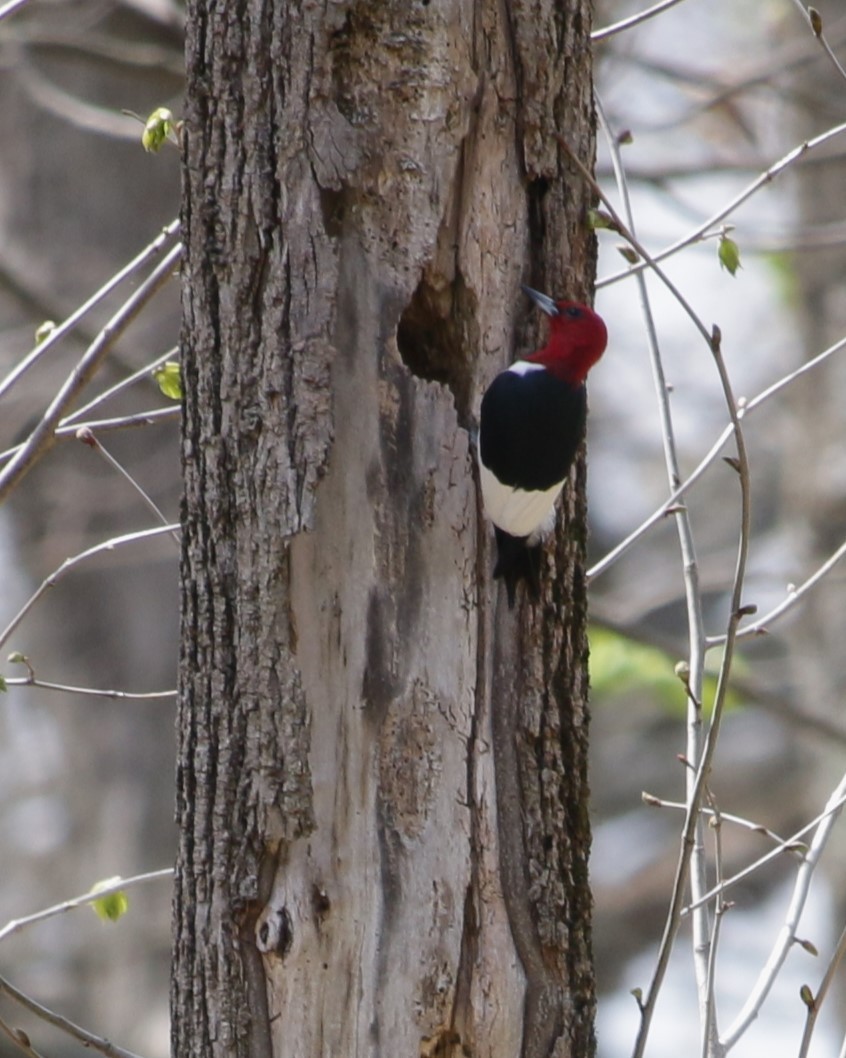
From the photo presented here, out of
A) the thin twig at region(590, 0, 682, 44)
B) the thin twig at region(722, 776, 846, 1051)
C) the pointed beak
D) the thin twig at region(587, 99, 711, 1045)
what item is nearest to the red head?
the pointed beak

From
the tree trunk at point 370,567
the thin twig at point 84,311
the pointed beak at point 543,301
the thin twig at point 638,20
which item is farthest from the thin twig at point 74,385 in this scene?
the thin twig at point 638,20

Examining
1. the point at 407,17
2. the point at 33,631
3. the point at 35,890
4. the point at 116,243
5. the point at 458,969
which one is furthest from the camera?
the point at 35,890

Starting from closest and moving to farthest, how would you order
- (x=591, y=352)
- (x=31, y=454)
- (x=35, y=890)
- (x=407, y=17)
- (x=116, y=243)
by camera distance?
(x=407, y=17) < (x=31, y=454) < (x=591, y=352) < (x=116, y=243) < (x=35, y=890)

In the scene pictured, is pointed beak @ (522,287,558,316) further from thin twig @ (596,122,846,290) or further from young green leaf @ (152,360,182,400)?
young green leaf @ (152,360,182,400)

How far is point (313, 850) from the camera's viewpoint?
2195mm

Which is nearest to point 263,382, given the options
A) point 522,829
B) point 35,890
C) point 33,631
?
point 522,829

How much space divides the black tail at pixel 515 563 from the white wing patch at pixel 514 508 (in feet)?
0.04

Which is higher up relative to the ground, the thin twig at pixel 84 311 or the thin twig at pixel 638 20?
the thin twig at pixel 638 20

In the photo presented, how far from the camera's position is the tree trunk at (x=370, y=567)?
2.19 meters

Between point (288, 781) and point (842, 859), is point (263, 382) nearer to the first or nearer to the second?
point (288, 781)

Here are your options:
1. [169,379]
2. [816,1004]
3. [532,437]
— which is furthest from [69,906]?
[816,1004]

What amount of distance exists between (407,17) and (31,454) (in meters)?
0.96

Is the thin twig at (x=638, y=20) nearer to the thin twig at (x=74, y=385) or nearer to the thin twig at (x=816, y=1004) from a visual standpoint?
the thin twig at (x=74, y=385)

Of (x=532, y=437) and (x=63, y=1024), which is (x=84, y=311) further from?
(x=63, y=1024)
